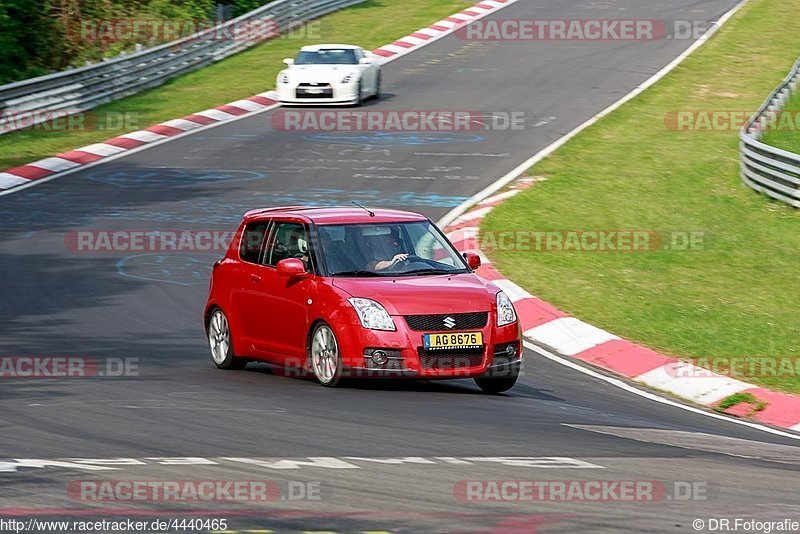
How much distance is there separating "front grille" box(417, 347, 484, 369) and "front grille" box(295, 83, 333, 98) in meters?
20.2

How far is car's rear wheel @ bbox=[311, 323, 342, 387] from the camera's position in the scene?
11.5 meters

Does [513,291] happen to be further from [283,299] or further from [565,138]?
[565,138]

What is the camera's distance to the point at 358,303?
11383 millimetres

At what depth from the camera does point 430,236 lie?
12570mm

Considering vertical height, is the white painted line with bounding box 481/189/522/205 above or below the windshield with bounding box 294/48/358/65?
below

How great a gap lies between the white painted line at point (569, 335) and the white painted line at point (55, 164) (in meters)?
12.5

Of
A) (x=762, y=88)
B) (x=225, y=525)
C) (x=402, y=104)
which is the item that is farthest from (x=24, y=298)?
(x=762, y=88)

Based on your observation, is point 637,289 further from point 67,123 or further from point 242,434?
point 67,123

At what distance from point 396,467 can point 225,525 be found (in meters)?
1.77

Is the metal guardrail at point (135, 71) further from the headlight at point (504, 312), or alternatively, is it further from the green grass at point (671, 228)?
the headlight at point (504, 312)

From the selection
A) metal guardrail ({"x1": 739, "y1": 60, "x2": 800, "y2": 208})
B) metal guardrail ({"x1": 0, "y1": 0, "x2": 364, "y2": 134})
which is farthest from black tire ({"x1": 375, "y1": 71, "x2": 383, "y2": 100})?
metal guardrail ({"x1": 739, "y1": 60, "x2": 800, "y2": 208})

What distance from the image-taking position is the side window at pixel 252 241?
13.0 metres

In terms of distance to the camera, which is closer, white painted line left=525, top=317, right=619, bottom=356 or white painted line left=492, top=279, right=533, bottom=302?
white painted line left=525, top=317, right=619, bottom=356

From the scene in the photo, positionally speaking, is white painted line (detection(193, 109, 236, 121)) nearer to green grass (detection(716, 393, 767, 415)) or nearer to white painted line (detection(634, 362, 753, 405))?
white painted line (detection(634, 362, 753, 405))
